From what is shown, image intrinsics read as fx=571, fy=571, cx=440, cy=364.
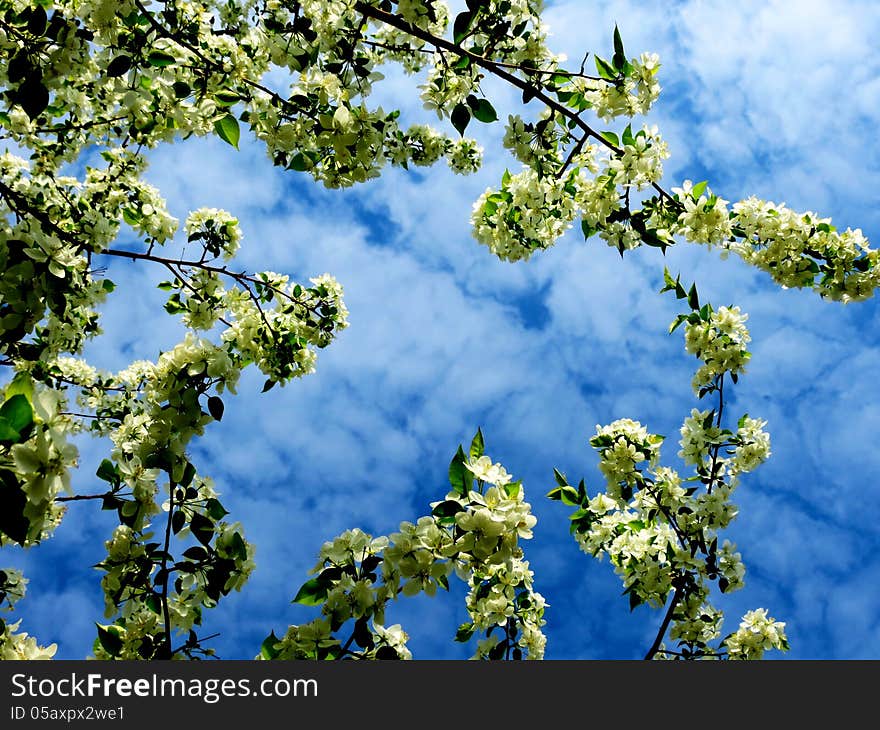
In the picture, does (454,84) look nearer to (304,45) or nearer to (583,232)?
(304,45)

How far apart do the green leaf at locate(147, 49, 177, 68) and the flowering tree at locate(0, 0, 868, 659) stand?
0.5 inches

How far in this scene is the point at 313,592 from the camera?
2.14m

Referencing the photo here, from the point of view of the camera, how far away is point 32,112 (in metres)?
2.64

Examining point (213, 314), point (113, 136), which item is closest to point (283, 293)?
point (213, 314)

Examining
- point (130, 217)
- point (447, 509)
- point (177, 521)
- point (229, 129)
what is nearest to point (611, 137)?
point (229, 129)

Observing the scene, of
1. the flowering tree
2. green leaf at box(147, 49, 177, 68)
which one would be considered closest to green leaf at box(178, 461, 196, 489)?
the flowering tree

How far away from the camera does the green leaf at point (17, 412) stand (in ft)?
4.56

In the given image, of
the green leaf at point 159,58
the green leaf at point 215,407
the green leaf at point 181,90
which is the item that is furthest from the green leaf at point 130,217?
the green leaf at point 215,407

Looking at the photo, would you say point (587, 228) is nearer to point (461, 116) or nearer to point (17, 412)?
point (461, 116)

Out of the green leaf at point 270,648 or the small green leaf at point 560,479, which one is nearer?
the green leaf at point 270,648

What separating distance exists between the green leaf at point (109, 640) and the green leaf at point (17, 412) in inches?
61.1

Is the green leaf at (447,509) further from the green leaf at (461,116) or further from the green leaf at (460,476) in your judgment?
the green leaf at (461,116)

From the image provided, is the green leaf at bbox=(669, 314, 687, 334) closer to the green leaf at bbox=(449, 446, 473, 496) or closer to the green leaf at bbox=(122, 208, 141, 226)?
the green leaf at bbox=(449, 446, 473, 496)
